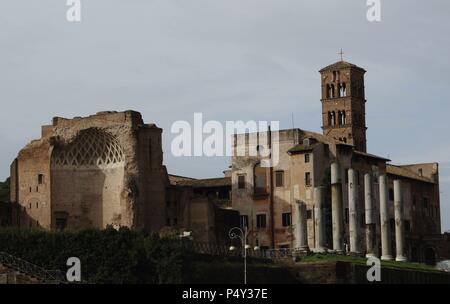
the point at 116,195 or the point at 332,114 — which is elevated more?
the point at 332,114

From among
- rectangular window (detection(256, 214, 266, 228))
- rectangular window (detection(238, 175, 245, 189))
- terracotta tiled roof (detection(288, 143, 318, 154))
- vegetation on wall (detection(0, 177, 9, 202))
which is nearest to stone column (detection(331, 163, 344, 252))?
terracotta tiled roof (detection(288, 143, 318, 154))

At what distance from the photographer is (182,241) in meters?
79.5

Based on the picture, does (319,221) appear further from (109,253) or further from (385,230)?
(109,253)

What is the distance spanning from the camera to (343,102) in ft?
409

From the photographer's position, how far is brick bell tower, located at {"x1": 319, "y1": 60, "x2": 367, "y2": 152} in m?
124

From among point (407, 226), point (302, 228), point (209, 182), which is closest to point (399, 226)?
point (302, 228)

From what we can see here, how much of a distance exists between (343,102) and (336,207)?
34.6 m

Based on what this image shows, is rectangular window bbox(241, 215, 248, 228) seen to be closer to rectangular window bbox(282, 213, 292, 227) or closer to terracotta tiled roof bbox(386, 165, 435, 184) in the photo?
rectangular window bbox(282, 213, 292, 227)

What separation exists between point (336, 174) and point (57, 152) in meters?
19.3

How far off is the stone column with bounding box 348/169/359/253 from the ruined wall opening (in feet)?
51.3
